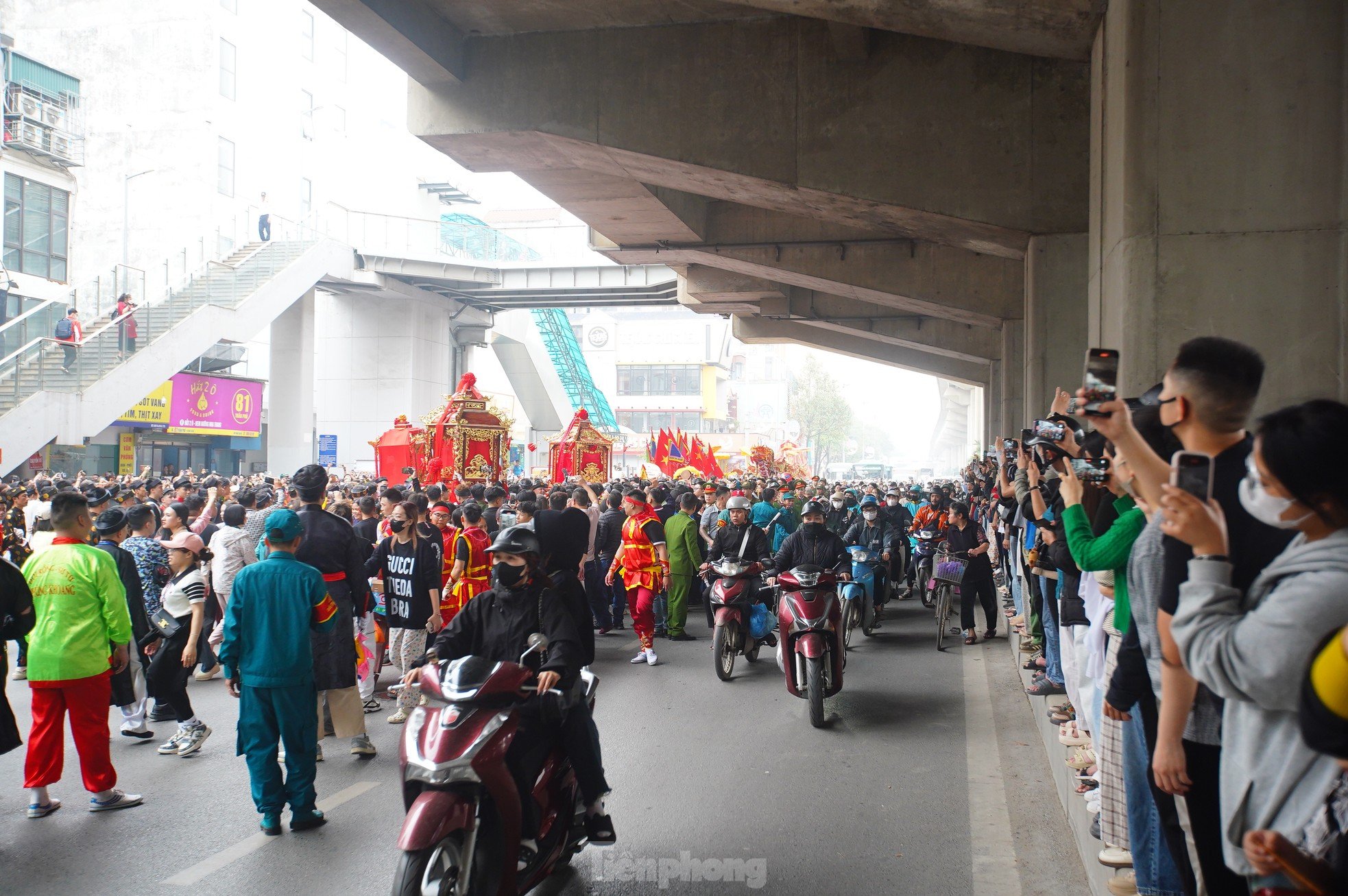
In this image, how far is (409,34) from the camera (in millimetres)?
10781

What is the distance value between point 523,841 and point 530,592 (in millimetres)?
1175

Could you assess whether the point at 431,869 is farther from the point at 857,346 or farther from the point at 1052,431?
the point at 857,346

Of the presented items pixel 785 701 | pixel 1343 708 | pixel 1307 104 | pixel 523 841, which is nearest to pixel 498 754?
pixel 523 841

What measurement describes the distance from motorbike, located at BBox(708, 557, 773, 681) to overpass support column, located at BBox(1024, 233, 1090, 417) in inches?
161

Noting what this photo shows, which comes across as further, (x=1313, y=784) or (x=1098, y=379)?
(x=1098, y=379)

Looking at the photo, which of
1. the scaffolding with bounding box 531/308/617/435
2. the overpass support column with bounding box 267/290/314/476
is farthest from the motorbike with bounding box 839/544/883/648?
the scaffolding with bounding box 531/308/617/435

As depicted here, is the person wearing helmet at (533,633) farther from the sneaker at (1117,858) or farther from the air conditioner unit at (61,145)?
the air conditioner unit at (61,145)

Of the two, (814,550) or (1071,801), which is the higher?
(814,550)

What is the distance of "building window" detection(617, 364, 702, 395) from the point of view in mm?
92312

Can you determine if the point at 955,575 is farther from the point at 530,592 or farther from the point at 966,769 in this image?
the point at 530,592

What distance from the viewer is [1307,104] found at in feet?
20.4

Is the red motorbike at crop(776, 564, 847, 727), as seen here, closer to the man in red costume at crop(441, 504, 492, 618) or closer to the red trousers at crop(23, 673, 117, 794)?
the man in red costume at crop(441, 504, 492, 618)

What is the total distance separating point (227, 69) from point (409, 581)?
35.5m

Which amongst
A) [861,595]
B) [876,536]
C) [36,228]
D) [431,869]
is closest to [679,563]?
[861,595]
